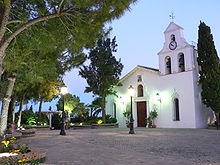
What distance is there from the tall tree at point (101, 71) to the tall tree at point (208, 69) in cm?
746

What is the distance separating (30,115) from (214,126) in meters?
15.8

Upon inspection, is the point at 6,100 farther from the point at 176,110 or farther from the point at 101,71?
the point at 176,110

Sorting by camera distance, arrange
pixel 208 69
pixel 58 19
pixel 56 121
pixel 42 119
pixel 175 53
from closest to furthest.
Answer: pixel 58 19 < pixel 208 69 < pixel 175 53 < pixel 42 119 < pixel 56 121

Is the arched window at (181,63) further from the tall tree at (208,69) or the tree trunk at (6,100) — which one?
the tree trunk at (6,100)

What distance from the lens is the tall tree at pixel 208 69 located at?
56.0 feet

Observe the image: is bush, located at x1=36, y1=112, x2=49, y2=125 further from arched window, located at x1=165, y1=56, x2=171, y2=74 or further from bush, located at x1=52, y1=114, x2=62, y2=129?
arched window, located at x1=165, y1=56, x2=171, y2=74

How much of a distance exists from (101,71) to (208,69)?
9116 mm

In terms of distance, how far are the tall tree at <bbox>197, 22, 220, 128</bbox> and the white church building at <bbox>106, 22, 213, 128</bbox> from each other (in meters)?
1.03

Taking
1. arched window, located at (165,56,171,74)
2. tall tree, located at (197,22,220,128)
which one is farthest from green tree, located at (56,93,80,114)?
tall tree, located at (197,22,220,128)

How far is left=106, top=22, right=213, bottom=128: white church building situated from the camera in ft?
61.6

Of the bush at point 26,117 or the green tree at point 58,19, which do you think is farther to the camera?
the bush at point 26,117

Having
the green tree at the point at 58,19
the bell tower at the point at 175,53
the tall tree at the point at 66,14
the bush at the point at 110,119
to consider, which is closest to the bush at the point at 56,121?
the bush at the point at 110,119

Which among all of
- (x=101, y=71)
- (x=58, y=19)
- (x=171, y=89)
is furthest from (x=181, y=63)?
(x=58, y=19)

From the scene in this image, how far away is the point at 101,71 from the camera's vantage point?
21312mm
